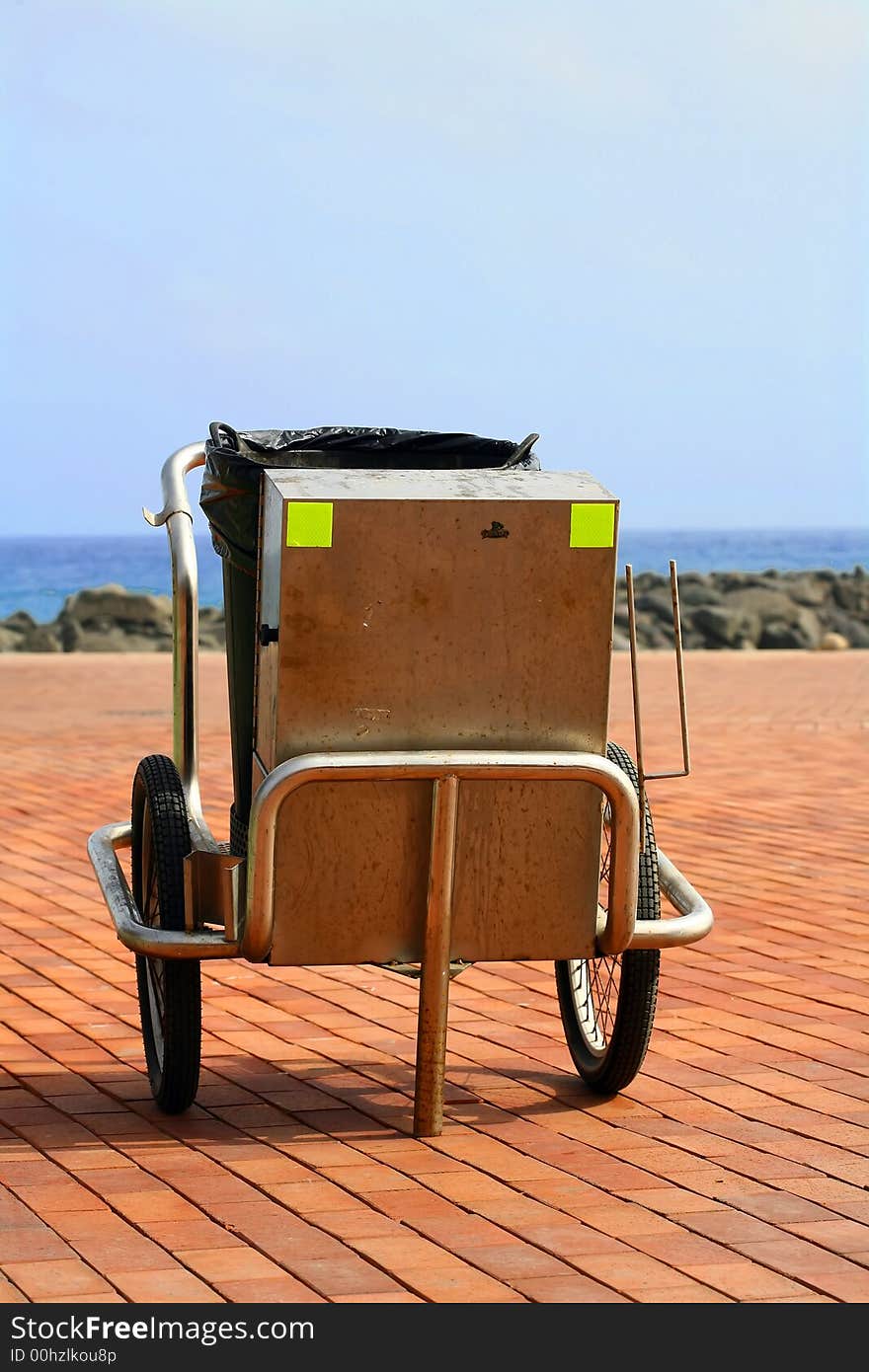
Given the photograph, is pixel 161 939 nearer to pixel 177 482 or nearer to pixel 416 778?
pixel 416 778

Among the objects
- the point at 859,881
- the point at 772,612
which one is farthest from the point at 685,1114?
the point at 772,612

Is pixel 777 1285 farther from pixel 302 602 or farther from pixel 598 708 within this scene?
pixel 302 602

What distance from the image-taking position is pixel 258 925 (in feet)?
12.6

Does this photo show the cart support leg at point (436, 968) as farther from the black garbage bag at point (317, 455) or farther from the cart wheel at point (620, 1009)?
the black garbage bag at point (317, 455)

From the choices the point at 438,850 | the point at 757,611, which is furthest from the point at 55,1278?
the point at 757,611

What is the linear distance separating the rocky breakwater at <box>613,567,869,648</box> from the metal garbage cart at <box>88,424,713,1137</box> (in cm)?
2116

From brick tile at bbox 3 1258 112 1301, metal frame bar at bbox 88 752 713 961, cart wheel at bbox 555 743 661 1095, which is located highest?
metal frame bar at bbox 88 752 713 961

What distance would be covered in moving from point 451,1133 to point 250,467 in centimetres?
151

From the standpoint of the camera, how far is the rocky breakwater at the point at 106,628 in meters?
28.9

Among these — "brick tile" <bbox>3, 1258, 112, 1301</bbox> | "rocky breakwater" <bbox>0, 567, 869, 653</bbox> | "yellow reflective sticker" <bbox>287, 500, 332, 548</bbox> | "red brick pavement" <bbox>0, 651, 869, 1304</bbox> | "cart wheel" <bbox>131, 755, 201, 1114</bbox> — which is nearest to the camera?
"brick tile" <bbox>3, 1258, 112, 1301</bbox>

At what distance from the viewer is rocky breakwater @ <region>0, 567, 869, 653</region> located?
27.6m

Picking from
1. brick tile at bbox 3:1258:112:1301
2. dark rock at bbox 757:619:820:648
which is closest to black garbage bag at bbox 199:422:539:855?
brick tile at bbox 3:1258:112:1301

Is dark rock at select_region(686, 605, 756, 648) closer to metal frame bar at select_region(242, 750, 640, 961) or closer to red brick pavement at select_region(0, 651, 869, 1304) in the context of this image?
red brick pavement at select_region(0, 651, 869, 1304)
